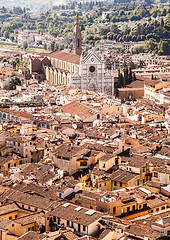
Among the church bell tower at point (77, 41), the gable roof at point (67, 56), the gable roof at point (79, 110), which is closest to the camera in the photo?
the gable roof at point (79, 110)

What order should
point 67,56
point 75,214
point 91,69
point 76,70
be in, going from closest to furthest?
point 75,214 → point 91,69 → point 76,70 → point 67,56

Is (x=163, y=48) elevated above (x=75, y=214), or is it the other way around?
(x=75, y=214)

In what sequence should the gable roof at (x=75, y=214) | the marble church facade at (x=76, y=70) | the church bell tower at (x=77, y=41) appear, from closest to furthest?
the gable roof at (x=75, y=214) → the marble church facade at (x=76, y=70) → the church bell tower at (x=77, y=41)

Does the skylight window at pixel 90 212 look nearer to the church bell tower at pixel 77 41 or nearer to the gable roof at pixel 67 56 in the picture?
the gable roof at pixel 67 56

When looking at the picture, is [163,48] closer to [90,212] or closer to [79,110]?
[79,110]

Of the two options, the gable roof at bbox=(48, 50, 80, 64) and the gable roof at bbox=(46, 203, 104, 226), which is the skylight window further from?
the gable roof at bbox=(48, 50, 80, 64)

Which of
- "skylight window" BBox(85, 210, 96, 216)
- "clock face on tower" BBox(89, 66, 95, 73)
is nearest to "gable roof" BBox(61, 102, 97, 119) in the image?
"clock face on tower" BBox(89, 66, 95, 73)

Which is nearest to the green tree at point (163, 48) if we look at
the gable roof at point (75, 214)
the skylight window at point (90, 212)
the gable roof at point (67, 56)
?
the gable roof at point (67, 56)

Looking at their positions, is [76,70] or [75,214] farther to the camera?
[76,70]

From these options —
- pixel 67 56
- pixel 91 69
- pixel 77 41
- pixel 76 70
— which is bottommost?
pixel 76 70

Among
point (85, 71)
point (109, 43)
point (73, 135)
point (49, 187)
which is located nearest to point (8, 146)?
point (73, 135)

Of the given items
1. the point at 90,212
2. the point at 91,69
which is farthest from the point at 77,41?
the point at 90,212

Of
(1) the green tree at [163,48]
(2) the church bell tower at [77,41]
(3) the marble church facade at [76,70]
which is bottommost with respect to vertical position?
(1) the green tree at [163,48]
